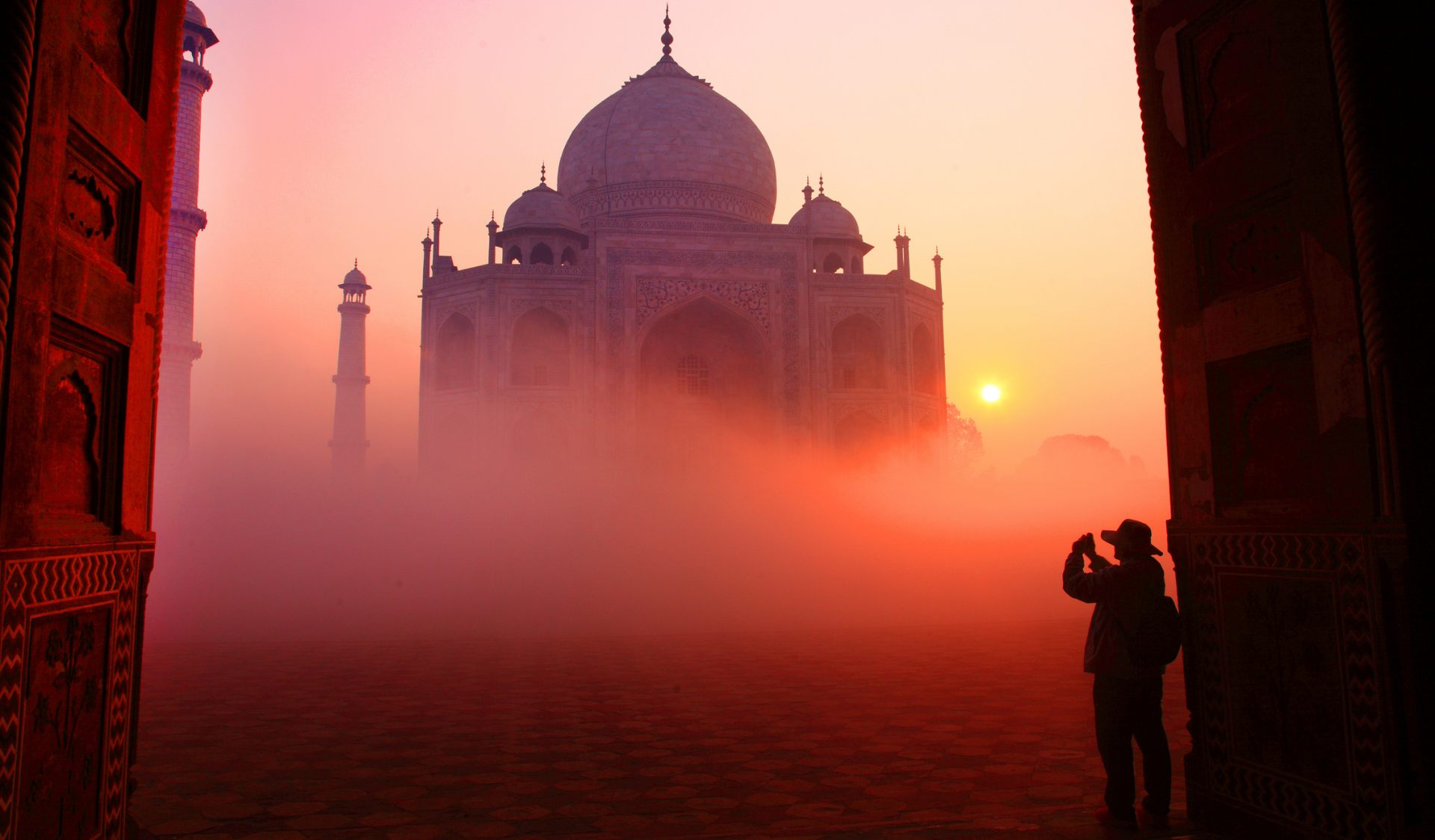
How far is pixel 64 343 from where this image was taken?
9.70ft

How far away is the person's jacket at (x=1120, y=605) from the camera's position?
386 centimetres

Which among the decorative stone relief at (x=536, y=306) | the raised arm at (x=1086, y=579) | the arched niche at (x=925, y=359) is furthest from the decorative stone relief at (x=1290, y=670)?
the arched niche at (x=925, y=359)

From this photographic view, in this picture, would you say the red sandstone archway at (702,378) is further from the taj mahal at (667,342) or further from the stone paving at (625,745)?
the stone paving at (625,745)

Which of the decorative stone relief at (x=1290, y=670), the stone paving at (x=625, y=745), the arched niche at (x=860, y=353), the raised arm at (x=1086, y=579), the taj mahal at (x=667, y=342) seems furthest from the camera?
the arched niche at (x=860, y=353)

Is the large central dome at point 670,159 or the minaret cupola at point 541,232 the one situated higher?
the large central dome at point 670,159

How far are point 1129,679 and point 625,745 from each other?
2518 millimetres

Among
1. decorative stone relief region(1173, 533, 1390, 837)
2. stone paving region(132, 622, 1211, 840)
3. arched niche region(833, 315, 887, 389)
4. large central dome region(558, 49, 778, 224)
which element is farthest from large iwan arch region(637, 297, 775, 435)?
decorative stone relief region(1173, 533, 1390, 837)

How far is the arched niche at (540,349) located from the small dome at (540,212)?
3448 mm

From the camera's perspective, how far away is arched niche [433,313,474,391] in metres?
22.2

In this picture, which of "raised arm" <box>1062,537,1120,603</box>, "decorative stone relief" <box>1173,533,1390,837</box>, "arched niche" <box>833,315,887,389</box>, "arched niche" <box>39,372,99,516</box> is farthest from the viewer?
"arched niche" <box>833,315,887,389</box>

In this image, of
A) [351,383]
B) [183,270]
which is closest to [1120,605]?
[183,270]

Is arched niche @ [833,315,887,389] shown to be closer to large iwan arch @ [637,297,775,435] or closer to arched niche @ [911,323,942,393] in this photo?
arched niche @ [911,323,942,393]

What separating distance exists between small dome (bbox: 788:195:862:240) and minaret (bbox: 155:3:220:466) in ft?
46.9

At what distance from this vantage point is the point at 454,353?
22.5 meters
